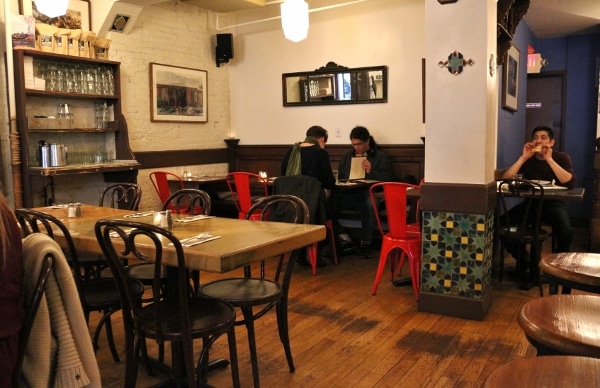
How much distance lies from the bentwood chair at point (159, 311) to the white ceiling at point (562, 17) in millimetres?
5295

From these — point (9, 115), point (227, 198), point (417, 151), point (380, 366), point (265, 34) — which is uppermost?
point (265, 34)

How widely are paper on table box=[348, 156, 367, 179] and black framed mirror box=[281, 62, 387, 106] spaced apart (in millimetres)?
733

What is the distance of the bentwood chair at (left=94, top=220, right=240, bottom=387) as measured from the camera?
2.05 m

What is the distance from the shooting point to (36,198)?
5020mm

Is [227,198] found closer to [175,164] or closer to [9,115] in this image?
[175,164]

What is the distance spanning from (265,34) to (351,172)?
90.0 inches

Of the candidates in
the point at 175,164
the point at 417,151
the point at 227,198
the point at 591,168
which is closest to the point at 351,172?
the point at 417,151

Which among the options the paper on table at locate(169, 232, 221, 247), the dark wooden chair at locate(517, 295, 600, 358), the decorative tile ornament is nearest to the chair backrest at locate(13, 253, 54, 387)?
the paper on table at locate(169, 232, 221, 247)

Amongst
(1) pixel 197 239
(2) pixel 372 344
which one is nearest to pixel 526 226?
(2) pixel 372 344

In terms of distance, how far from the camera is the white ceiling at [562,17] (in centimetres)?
603

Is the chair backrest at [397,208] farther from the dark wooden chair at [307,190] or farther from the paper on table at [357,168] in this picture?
the paper on table at [357,168]

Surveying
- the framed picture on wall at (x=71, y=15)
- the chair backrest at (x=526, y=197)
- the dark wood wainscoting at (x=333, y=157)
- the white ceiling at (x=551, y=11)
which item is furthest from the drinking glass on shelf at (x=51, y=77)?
the chair backrest at (x=526, y=197)

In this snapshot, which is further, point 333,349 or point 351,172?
point 351,172

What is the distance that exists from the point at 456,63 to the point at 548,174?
1.92 metres
